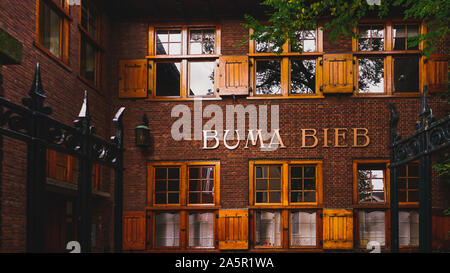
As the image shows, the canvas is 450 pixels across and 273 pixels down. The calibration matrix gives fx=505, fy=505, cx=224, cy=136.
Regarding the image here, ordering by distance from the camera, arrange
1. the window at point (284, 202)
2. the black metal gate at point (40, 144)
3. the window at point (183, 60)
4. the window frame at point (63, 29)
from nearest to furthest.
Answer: the black metal gate at point (40, 144), the window frame at point (63, 29), the window at point (284, 202), the window at point (183, 60)

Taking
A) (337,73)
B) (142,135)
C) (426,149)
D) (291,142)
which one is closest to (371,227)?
(291,142)

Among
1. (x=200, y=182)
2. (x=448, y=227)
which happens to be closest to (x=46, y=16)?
(x=200, y=182)

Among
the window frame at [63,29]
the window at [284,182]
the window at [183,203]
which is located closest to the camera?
the window frame at [63,29]

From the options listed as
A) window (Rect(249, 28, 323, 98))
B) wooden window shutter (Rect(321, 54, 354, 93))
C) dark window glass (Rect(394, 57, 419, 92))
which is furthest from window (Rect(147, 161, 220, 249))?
dark window glass (Rect(394, 57, 419, 92))

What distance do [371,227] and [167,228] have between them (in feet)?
16.1

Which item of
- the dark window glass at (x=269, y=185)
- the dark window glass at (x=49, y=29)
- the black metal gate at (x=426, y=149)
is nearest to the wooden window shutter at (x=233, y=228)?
the dark window glass at (x=269, y=185)

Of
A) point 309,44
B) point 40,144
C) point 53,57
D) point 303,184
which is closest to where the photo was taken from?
point 40,144

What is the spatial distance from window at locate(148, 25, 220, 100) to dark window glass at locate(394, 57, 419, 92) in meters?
4.48

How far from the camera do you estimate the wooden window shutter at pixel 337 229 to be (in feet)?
38.4

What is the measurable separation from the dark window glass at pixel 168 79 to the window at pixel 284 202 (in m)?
2.77

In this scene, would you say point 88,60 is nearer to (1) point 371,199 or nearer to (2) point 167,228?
(2) point 167,228

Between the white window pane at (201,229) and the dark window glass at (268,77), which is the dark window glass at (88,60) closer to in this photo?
the dark window glass at (268,77)

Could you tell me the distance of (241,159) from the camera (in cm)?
1228
